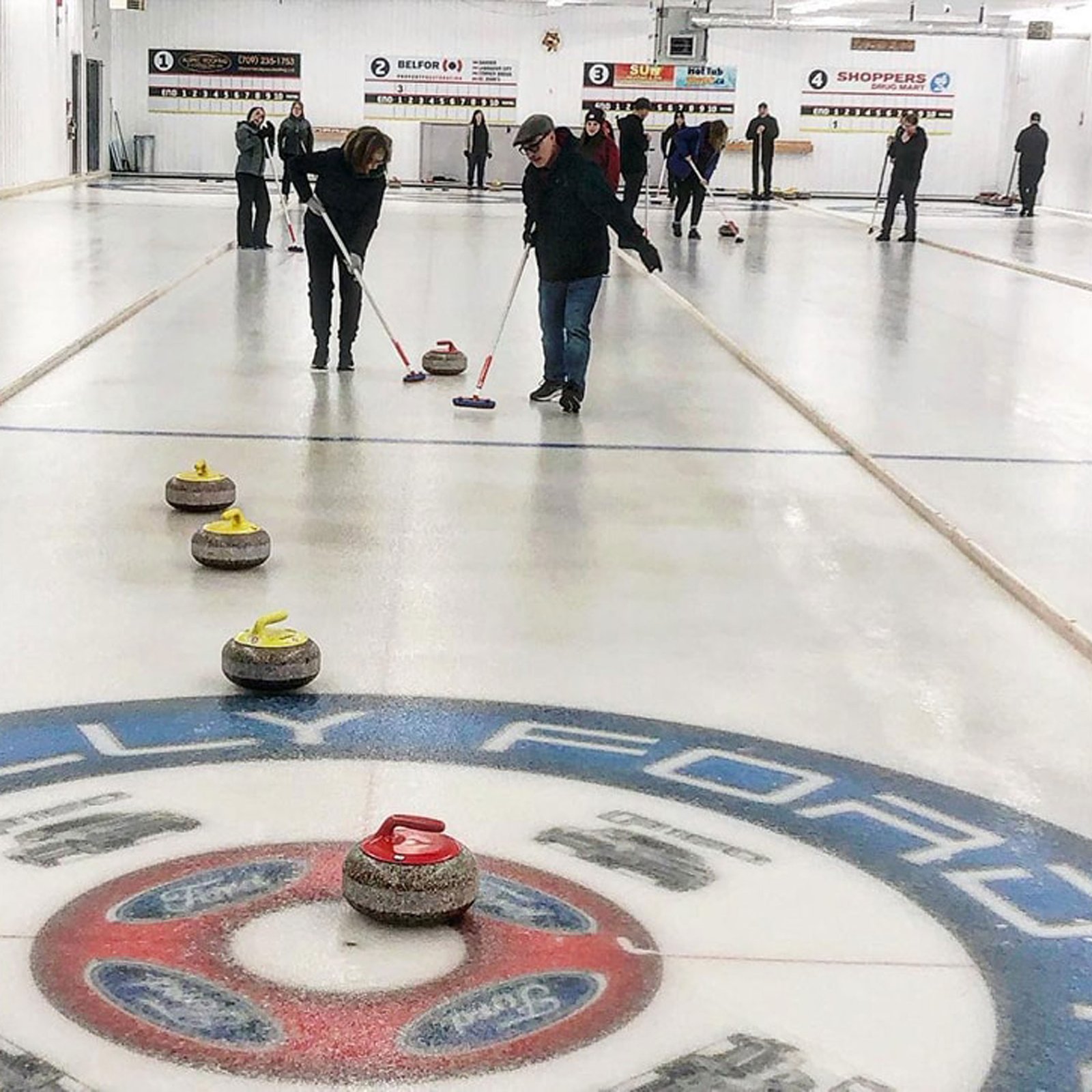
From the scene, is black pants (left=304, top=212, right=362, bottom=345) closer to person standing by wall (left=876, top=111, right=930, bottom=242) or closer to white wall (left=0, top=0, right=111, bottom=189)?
person standing by wall (left=876, top=111, right=930, bottom=242)

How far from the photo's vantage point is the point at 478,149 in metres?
35.0

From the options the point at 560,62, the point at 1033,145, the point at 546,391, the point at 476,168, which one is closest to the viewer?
the point at 546,391

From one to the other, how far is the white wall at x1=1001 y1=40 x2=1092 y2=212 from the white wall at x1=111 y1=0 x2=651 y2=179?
845 centimetres

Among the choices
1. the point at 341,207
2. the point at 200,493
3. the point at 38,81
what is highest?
the point at 38,81

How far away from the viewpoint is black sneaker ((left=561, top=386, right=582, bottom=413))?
8.98 m

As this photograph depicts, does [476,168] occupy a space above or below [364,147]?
below

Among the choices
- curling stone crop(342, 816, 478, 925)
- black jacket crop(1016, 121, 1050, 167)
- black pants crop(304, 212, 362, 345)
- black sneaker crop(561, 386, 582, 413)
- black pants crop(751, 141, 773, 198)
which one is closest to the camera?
curling stone crop(342, 816, 478, 925)

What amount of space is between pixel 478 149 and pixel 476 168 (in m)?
0.67

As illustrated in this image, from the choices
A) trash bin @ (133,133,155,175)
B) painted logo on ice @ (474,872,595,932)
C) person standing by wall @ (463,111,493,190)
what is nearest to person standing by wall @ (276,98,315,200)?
person standing by wall @ (463,111,493,190)

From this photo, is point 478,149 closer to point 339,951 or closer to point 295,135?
point 295,135

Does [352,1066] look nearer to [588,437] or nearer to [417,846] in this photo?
[417,846]

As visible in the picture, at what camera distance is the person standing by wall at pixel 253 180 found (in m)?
17.3

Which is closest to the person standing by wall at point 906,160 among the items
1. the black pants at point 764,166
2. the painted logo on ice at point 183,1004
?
the black pants at point 764,166

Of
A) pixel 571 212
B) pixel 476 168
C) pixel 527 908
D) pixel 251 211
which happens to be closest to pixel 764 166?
pixel 476 168
